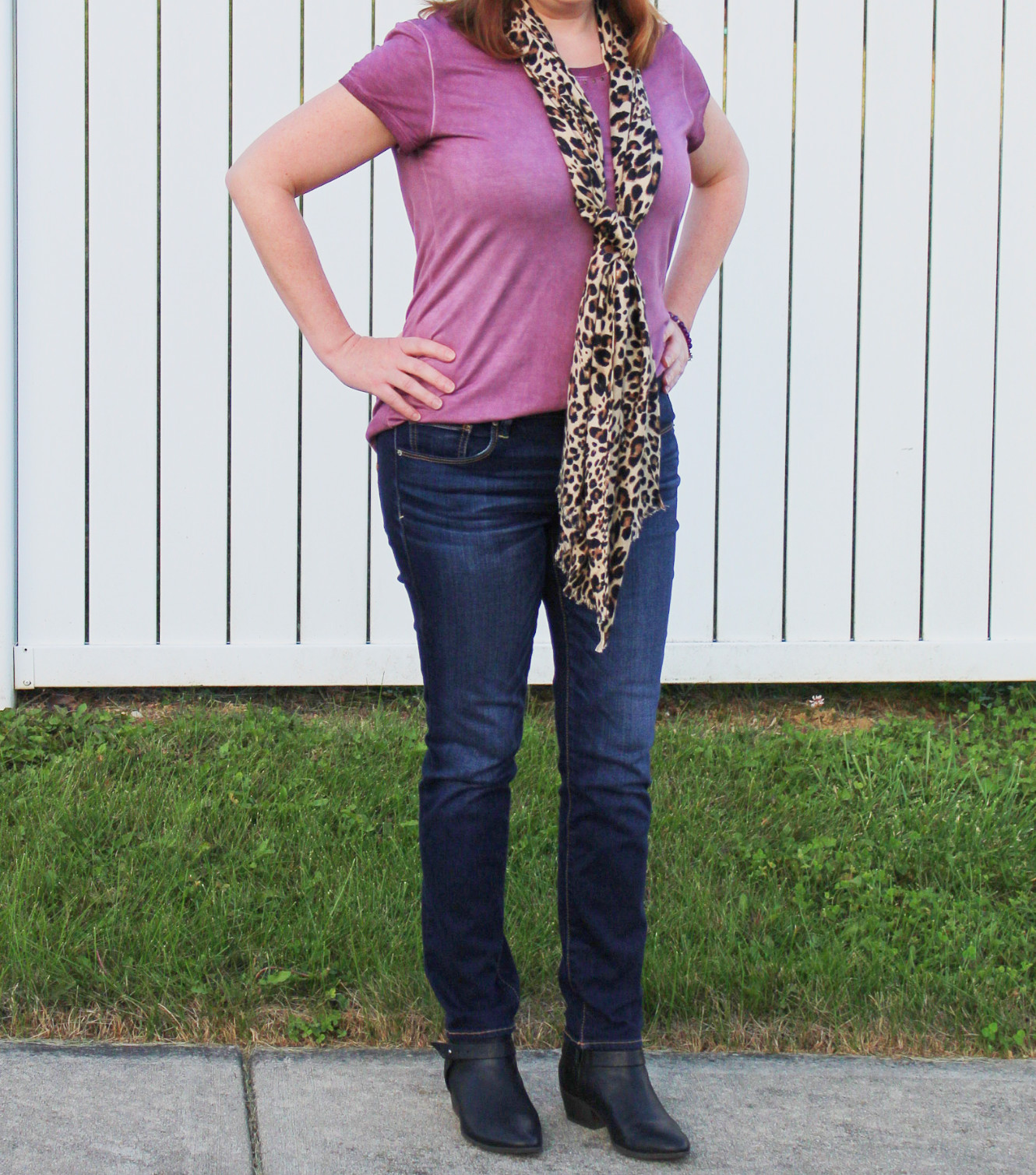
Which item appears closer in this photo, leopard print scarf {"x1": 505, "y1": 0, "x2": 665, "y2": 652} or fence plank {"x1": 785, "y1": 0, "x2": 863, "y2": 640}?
leopard print scarf {"x1": 505, "y1": 0, "x2": 665, "y2": 652}

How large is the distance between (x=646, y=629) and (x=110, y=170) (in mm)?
2383

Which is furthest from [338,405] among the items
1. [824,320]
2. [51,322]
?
[824,320]

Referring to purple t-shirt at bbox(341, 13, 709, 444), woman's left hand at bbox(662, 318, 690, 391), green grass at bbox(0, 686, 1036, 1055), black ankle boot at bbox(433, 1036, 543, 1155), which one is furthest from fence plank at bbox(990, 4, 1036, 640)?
black ankle boot at bbox(433, 1036, 543, 1155)

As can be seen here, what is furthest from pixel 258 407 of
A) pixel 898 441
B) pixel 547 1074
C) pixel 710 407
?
pixel 547 1074

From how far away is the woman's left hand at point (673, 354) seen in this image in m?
2.37

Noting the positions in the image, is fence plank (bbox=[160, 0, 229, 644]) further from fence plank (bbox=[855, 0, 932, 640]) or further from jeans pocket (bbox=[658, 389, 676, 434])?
jeans pocket (bbox=[658, 389, 676, 434])

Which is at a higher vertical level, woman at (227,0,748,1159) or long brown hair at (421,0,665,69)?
long brown hair at (421,0,665,69)

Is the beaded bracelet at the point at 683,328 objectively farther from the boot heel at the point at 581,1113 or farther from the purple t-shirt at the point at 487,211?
the boot heel at the point at 581,1113

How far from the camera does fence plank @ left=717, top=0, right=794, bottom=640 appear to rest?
3.90 metres

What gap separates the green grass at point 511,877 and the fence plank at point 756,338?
41cm

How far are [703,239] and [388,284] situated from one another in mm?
1447

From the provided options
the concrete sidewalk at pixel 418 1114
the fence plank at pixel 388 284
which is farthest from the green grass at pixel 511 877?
the fence plank at pixel 388 284

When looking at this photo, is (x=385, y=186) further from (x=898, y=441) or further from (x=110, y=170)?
(x=898, y=441)

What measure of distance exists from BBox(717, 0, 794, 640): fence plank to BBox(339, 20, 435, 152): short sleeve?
2.05 m
